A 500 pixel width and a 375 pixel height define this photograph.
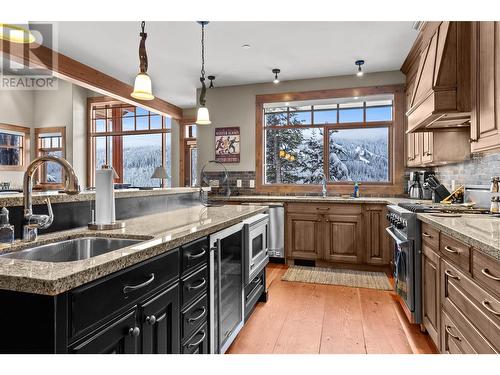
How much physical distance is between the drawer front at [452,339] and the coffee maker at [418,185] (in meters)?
2.32

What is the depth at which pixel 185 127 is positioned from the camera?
746cm

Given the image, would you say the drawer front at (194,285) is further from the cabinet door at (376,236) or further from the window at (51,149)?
the window at (51,149)

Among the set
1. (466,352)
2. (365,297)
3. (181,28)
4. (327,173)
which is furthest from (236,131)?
(466,352)

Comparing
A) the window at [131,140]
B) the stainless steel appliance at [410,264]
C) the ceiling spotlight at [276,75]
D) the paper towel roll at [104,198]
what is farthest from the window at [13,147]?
the stainless steel appliance at [410,264]

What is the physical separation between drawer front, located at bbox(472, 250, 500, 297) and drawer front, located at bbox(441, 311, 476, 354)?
1.16 ft

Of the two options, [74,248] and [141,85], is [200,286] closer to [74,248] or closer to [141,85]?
[74,248]

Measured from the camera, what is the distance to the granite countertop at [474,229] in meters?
1.27

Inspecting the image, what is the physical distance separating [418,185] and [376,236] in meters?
0.88

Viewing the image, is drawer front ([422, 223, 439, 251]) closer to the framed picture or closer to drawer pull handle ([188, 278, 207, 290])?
drawer pull handle ([188, 278, 207, 290])

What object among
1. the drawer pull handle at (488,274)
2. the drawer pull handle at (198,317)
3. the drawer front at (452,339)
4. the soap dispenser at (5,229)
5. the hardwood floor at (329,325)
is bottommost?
the hardwood floor at (329,325)

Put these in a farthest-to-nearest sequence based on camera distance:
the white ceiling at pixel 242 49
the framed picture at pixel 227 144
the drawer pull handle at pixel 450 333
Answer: the framed picture at pixel 227 144 → the white ceiling at pixel 242 49 → the drawer pull handle at pixel 450 333

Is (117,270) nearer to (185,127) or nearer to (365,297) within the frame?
(365,297)

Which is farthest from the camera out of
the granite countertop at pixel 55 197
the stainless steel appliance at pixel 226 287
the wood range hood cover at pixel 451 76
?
the wood range hood cover at pixel 451 76

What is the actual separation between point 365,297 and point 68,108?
287 inches
